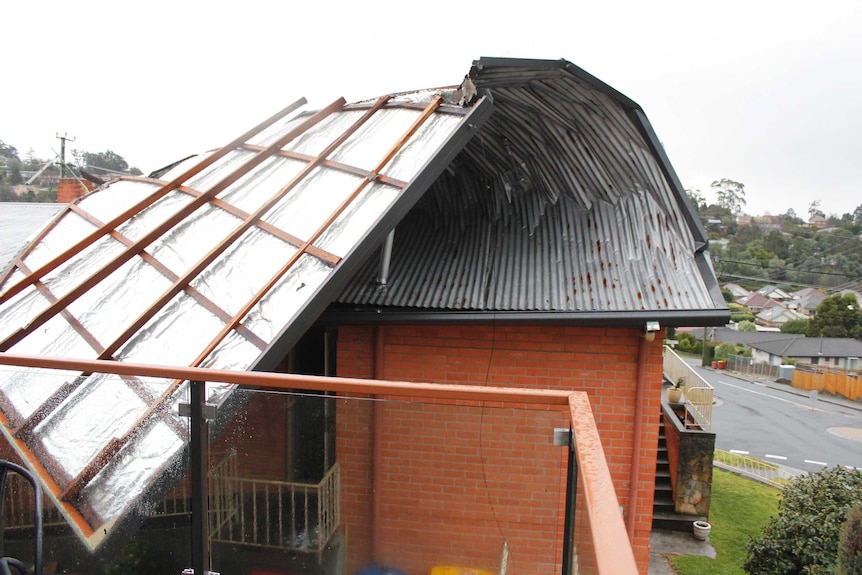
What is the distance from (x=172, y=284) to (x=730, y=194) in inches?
3391

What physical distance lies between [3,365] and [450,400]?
5.85 feet

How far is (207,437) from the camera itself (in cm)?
204

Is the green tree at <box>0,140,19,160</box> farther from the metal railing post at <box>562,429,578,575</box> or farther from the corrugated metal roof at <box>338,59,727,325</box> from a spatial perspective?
the metal railing post at <box>562,429,578,575</box>

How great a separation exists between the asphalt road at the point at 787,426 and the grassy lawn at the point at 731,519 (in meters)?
6.70

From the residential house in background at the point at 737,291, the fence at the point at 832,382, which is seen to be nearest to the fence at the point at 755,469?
the fence at the point at 832,382

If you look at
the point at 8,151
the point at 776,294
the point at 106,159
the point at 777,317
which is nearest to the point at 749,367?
the point at 777,317

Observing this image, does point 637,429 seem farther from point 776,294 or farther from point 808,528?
point 776,294

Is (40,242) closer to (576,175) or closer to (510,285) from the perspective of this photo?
(510,285)

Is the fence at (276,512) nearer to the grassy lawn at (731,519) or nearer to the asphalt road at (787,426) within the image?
the grassy lawn at (731,519)

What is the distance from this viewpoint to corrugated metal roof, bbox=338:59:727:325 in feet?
14.8

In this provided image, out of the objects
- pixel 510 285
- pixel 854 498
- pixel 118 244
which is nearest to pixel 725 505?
pixel 854 498

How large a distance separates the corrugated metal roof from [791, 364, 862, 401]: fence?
3516 centimetres

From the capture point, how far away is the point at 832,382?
107 ft

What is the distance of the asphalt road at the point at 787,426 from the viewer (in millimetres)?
19344
